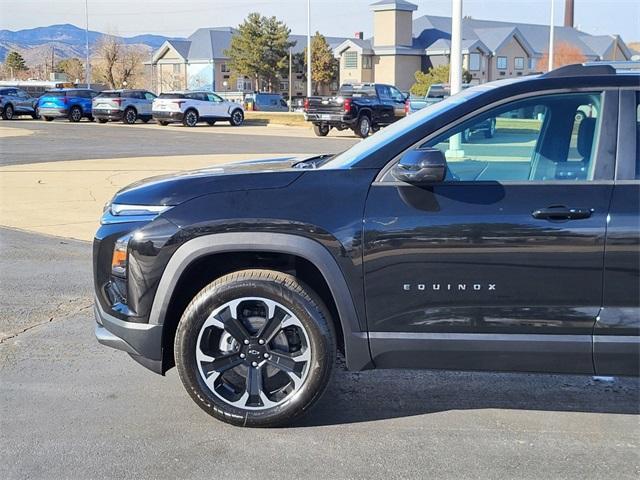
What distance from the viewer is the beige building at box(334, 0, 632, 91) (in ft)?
248

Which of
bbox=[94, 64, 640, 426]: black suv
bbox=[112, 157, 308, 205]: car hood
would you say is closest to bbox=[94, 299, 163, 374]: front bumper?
bbox=[94, 64, 640, 426]: black suv

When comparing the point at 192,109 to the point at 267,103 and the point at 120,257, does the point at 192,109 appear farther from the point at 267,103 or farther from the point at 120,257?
the point at 267,103

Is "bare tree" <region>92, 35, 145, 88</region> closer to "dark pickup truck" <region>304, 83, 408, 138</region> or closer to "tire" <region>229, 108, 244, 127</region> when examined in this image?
"tire" <region>229, 108, 244, 127</region>

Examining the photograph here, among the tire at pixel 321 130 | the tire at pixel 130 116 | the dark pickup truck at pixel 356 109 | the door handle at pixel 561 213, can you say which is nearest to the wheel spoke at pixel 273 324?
the door handle at pixel 561 213

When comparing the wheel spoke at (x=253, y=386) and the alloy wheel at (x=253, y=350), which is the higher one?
the alloy wheel at (x=253, y=350)

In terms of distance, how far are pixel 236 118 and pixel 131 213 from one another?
32.8 meters

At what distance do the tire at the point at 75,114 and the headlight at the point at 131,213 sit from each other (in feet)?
116

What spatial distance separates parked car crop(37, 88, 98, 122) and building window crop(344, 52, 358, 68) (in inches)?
1804

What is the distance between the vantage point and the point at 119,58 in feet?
277

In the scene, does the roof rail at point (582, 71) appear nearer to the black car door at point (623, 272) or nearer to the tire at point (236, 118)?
the black car door at point (623, 272)

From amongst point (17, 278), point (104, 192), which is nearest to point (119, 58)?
point (104, 192)

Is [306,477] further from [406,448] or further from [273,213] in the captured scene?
[273,213]

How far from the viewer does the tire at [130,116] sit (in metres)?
36.0

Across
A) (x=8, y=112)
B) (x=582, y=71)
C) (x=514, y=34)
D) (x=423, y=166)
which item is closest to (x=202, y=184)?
(x=423, y=166)
